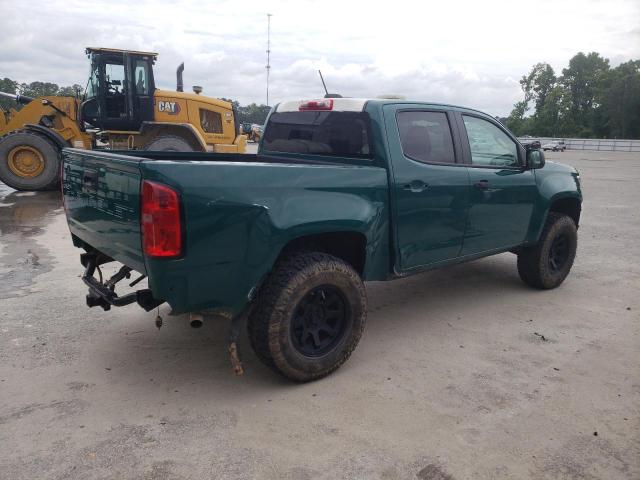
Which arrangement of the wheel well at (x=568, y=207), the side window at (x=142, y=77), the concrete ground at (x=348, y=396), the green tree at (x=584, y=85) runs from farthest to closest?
the green tree at (x=584, y=85) → the side window at (x=142, y=77) → the wheel well at (x=568, y=207) → the concrete ground at (x=348, y=396)

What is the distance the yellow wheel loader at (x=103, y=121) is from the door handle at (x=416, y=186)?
28.6 feet

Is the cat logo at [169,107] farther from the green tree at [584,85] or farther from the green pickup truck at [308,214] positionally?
the green tree at [584,85]

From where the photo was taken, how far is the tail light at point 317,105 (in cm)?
415

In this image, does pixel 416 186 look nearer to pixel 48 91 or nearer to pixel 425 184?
pixel 425 184

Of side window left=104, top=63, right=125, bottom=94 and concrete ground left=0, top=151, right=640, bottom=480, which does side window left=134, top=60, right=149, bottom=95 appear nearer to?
side window left=104, top=63, right=125, bottom=94

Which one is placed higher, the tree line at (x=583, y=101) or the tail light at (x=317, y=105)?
the tree line at (x=583, y=101)

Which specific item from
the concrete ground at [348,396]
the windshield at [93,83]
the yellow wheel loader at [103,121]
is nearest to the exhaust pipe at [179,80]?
the yellow wheel loader at [103,121]

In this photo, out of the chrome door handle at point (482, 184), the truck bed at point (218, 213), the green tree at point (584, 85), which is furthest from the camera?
the green tree at point (584, 85)

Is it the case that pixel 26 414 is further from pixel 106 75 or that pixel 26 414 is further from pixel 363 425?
pixel 106 75

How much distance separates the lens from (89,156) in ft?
11.1

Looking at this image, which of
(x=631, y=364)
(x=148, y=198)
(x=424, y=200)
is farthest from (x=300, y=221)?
(x=631, y=364)

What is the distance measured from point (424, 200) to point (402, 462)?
1943 millimetres

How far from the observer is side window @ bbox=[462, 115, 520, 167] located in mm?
4543

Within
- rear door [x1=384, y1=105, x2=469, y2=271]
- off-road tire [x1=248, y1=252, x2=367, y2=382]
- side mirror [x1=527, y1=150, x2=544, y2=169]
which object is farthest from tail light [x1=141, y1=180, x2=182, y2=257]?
side mirror [x1=527, y1=150, x2=544, y2=169]
